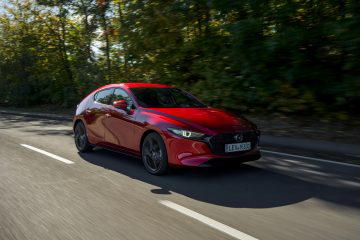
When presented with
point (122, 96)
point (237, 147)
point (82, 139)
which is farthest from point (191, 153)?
point (82, 139)

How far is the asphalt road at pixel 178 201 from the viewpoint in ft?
13.1

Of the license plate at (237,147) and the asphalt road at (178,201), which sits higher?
the license plate at (237,147)

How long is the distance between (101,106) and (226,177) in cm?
298

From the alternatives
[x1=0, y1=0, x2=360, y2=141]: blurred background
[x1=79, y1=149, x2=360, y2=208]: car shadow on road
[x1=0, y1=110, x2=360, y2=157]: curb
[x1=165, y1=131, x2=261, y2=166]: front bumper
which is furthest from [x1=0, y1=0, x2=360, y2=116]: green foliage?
→ [x1=165, y1=131, x2=261, y2=166]: front bumper

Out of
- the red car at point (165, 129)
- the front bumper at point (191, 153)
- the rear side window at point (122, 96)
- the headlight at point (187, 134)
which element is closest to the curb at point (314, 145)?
the red car at point (165, 129)

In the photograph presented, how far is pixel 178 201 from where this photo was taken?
498cm

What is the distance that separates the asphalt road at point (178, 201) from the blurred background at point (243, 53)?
4.29m

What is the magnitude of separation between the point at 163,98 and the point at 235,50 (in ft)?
17.8

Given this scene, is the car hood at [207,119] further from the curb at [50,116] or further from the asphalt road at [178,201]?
the curb at [50,116]

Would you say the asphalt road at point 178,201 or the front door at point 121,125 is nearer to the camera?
the asphalt road at point 178,201

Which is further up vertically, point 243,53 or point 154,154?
point 243,53

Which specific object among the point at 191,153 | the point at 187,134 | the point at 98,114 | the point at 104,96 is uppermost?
the point at 104,96

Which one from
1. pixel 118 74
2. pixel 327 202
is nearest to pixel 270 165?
pixel 327 202

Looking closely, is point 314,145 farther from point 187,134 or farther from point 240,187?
point 187,134
